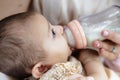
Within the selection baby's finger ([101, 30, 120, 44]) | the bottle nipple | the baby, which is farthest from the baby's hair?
baby's finger ([101, 30, 120, 44])

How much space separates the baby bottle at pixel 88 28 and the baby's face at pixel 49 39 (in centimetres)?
4

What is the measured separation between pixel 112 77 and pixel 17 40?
1.39ft

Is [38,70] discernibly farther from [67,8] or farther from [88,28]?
[67,8]

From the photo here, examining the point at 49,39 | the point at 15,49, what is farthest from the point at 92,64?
the point at 15,49

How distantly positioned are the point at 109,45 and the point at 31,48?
1.06 feet

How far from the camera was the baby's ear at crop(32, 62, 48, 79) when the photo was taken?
46.2 inches

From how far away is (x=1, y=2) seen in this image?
4.87 feet

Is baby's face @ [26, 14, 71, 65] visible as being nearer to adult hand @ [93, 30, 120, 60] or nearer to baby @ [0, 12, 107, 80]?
baby @ [0, 12, 107, 80]

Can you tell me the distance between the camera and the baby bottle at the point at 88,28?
1.21m

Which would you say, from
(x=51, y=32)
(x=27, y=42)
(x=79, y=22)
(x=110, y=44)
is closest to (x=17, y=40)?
(x=27, y=42)

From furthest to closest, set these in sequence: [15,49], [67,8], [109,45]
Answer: [67,8], [109,45], [15,49]

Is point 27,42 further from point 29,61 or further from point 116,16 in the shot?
point 116,16

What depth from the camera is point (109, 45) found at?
123cm

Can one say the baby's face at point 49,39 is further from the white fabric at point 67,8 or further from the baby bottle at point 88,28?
the white fabric at point 67,8
